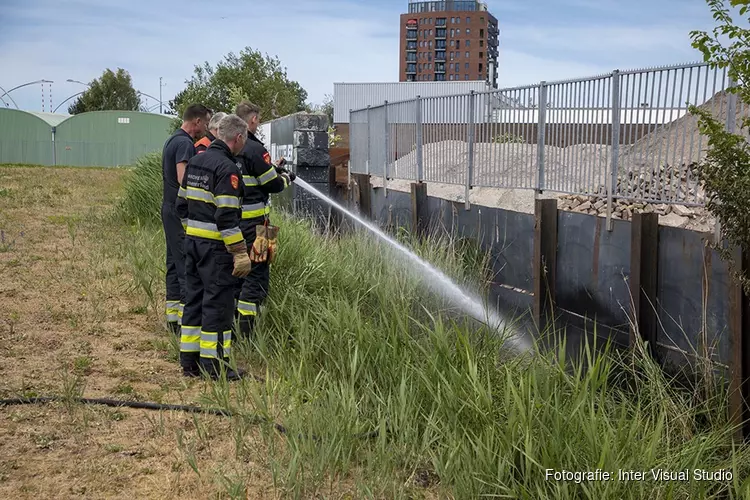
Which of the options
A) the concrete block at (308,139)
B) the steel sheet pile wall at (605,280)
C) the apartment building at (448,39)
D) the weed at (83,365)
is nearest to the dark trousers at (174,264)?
the weed at (83,365)

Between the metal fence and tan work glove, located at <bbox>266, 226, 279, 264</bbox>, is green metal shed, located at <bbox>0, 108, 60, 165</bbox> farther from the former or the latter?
tan work glove, located at <bbox>266, 226, 279, 264</bbox>

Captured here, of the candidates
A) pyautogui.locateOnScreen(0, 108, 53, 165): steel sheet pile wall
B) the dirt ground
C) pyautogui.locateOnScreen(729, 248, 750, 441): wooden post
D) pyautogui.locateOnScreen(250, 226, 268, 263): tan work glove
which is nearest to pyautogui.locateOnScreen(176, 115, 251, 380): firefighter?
the dirt ground

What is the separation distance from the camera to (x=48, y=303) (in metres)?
8.49

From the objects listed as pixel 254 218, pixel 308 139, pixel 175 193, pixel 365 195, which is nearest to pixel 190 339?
pixel 254 218

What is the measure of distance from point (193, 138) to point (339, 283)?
178 cm

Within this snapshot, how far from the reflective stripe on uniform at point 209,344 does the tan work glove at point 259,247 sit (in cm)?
77

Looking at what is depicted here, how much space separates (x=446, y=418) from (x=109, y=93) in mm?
78951

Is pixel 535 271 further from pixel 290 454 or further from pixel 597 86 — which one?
pixel 290 454

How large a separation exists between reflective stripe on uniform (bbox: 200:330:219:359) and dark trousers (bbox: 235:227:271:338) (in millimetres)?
749

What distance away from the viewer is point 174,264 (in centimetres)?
745

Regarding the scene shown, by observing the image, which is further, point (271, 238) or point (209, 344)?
point (271, 238)

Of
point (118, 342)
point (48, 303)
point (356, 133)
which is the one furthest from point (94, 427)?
point (356, 133)

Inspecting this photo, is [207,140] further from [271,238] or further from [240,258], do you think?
[240,258]

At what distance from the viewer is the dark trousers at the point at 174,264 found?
7292 millimetres
